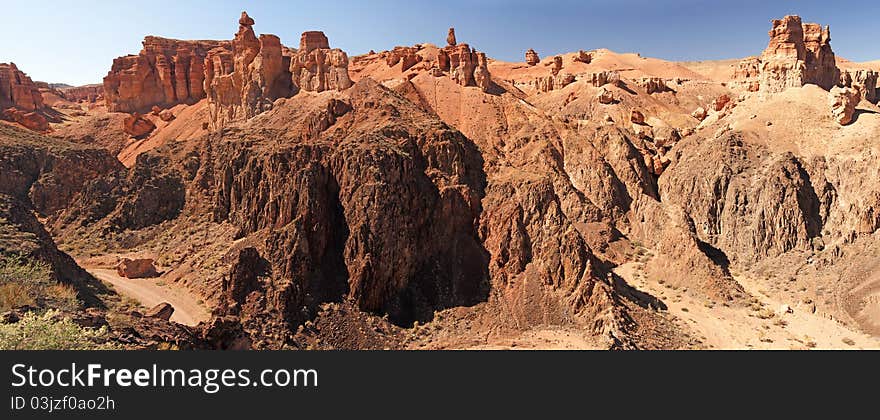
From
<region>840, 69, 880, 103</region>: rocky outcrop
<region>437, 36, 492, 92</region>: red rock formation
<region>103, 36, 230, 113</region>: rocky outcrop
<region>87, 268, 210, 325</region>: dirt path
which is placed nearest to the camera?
<region>87, 268, 210, 325</region>: dirt path

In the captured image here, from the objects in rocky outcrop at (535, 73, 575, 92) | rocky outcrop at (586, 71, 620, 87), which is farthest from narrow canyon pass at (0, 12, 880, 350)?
rocky outcrop at (535, 73, 575, 92)

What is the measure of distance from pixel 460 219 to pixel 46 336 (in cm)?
2437

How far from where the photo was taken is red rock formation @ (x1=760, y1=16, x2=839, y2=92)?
2124 inches

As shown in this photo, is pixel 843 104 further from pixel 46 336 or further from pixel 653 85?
pixel 46 336

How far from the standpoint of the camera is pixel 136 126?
78438mm

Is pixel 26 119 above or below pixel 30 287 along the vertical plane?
above

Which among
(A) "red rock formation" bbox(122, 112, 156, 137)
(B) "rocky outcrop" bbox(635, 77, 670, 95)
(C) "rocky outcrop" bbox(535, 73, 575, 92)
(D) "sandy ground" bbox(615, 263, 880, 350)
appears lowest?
(D) "sandy ground" bbox(615, 263, 880, 350)

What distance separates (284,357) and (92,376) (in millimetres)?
4320

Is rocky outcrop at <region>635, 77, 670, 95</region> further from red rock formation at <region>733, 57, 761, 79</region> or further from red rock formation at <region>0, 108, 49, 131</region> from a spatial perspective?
red rock formation at <region>0, 108, 49, 131</region>

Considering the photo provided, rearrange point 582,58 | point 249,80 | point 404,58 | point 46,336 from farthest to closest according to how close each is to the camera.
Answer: point 582,58
point 404,58
point 249,80
point 46,336

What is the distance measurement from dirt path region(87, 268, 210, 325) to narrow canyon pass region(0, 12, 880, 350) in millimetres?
222

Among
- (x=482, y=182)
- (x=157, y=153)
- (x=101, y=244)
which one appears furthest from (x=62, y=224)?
(x=482, y=182)

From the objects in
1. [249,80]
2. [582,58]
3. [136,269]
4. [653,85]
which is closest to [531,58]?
[582,58]

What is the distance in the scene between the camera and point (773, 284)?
3709 cm
